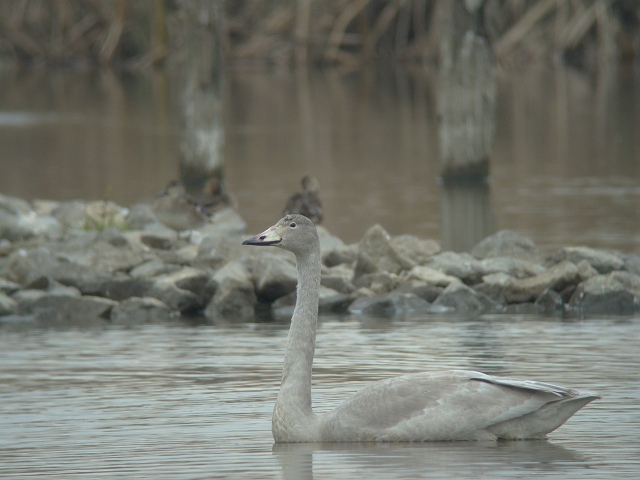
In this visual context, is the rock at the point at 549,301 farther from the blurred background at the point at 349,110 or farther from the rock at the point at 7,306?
the rock at the point at 7,306

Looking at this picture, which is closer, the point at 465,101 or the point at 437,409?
the point at 437,409

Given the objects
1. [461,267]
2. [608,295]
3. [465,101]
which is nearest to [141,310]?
[461,267]

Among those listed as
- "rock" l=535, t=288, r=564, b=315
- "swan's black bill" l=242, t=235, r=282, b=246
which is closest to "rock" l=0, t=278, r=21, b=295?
"rock" l=535, t=288, r=564, b=315

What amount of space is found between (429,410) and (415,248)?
6.77m

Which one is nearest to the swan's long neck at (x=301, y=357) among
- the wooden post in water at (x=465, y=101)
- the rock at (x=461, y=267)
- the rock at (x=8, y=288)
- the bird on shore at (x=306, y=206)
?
the rock at (x=461, y=267)

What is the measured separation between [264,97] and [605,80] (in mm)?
10627

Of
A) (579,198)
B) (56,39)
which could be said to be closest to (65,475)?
(579,198)

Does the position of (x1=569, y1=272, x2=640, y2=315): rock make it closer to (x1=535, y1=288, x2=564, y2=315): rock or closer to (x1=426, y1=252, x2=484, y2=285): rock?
(x1=535, y1=288, x2=564, y2=315): rock

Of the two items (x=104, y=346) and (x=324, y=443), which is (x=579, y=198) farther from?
(x=324, y=443)

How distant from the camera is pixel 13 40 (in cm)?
6250

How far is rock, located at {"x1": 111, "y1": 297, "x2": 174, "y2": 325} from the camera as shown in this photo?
1324 cm

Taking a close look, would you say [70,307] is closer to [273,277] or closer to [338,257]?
[273,277]

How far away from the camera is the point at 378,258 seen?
14.0 metres

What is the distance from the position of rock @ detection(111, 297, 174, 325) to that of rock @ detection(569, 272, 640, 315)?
346 centimetres
